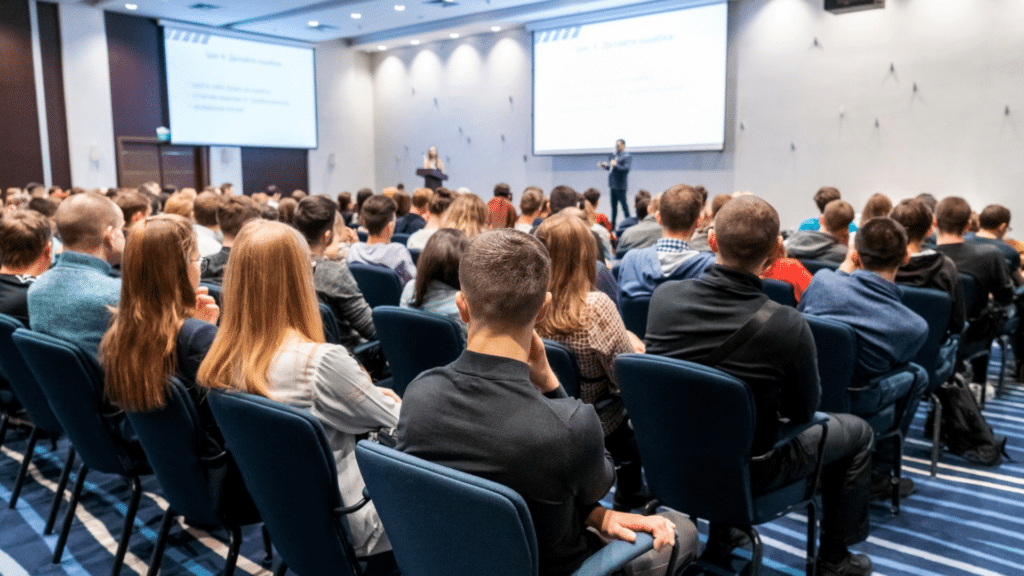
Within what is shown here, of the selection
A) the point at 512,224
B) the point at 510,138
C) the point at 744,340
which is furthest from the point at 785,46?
the point at 744,340

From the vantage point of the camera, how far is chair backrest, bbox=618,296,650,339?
3479 millimetres

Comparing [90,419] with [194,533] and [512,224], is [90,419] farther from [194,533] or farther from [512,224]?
[512,224]

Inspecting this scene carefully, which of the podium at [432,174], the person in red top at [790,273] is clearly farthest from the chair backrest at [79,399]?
the podium at [432,174]

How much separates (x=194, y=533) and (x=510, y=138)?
40.1 ft

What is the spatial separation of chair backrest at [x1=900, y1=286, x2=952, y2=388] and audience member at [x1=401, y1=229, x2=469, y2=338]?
2.02 metres

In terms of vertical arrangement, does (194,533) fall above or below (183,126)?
below

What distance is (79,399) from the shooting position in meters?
2.27

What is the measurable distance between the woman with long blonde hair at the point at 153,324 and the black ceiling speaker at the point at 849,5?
919 cm

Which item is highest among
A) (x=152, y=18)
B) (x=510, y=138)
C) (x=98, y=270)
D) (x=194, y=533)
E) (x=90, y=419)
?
(x=152, y=18)

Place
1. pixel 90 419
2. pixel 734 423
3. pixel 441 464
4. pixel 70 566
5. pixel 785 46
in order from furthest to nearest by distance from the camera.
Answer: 1. pixel 785 46
2. pixel 70 566
3. pixel 90 419
4. pixel 734 423
5. pixel 441 464

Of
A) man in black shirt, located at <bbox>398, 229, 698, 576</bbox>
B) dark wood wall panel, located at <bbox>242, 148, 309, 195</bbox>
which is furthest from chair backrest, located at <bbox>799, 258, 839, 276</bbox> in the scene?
dark wood wall panel, located at <bbox>242, 148, 309, 195</bbox>

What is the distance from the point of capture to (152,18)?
13250mm

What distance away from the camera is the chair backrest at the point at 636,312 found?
3479 mm

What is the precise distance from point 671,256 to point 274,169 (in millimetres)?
13633
